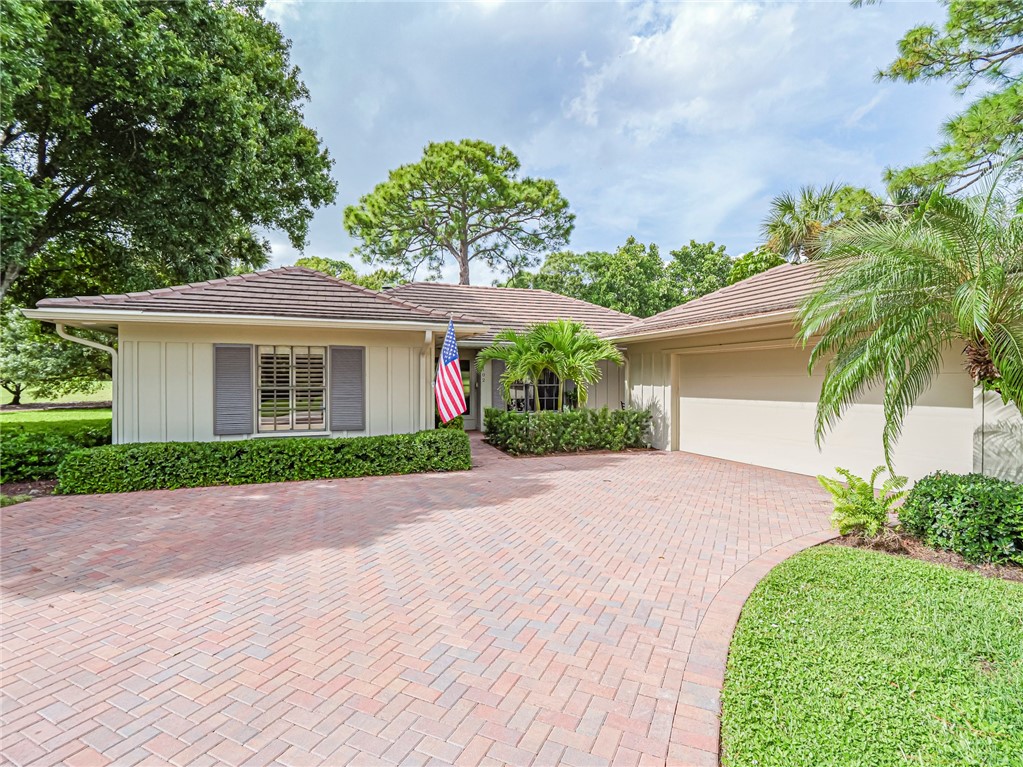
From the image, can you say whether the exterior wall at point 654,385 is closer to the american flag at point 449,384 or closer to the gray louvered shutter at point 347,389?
the american flag at point 449,384

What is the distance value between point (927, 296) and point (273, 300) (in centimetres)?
1055

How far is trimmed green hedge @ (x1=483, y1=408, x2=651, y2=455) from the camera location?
12.1 meters

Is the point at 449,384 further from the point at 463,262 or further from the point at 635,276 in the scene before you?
the point at 635,276

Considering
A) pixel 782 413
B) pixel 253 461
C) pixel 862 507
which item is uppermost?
pixel 782 413

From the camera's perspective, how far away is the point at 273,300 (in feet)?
31.9

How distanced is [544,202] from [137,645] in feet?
81.6

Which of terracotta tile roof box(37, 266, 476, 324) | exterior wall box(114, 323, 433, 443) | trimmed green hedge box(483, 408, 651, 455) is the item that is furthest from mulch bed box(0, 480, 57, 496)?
trimmed green hedge box(483, 408, 651, 455)

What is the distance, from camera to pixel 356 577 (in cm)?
476

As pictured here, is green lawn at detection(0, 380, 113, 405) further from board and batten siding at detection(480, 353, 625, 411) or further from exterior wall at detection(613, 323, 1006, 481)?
exterior wall at detection(613, 323, 1006, 481)

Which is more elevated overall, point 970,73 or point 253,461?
point 970,73

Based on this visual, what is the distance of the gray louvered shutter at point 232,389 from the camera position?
9406 millimetres

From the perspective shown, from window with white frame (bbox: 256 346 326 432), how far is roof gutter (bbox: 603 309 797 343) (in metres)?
7.72

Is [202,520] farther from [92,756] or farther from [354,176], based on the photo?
[354,176]

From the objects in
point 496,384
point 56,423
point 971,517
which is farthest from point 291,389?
point 971,517
